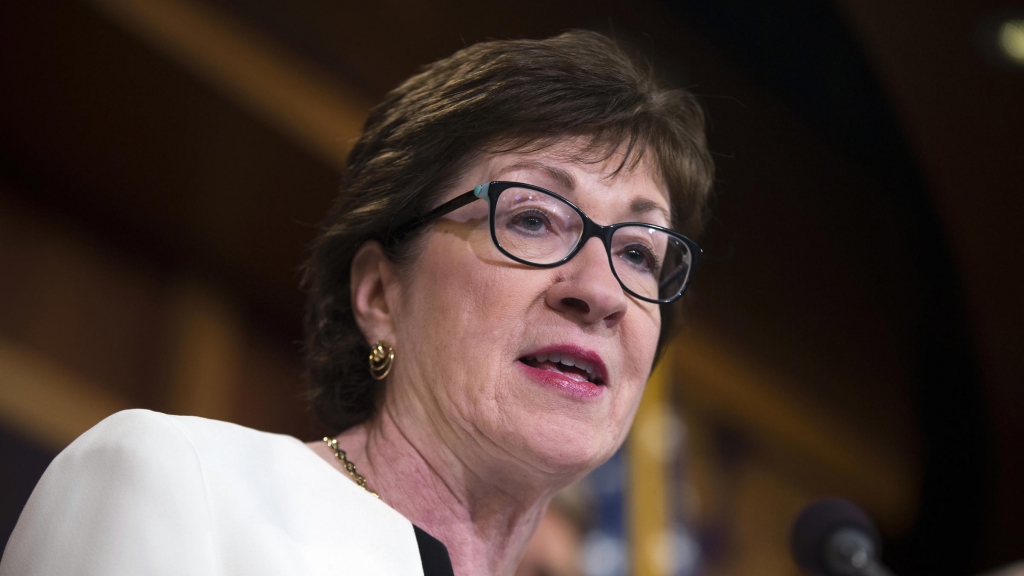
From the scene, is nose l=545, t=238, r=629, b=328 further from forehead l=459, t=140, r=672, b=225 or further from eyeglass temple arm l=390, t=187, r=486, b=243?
eyeglass temple arm l=390, t=187, r=486, b=243

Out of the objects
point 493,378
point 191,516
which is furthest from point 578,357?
point 191,516

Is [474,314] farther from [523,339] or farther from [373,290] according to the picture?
[373,290]

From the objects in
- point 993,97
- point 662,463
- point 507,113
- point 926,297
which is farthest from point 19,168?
point 926,297

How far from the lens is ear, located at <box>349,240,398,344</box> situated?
1.64 meters

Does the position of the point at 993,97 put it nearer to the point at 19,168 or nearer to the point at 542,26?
the point at 542,26

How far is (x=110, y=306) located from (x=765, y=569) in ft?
10.8

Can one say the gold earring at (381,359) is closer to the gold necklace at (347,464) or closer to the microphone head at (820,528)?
the gold necklace at (347,464)

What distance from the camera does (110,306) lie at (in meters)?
3.19

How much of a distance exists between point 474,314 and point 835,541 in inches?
34.5

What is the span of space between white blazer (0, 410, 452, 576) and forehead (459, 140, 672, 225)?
0.57 meters

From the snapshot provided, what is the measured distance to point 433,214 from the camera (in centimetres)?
158

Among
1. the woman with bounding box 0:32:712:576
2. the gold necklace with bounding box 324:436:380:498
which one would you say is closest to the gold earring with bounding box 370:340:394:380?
the woman with bounding box 0:32:712:576

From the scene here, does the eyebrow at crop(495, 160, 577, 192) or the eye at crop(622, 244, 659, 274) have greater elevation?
the eyebrow at crop(495, 160, 577, 192)

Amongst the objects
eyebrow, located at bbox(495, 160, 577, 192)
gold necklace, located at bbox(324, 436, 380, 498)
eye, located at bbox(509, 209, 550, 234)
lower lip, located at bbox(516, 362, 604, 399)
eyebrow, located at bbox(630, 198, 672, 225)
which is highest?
eyebrow, located at bbox(630, 198, 672, 225)
